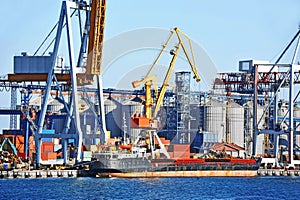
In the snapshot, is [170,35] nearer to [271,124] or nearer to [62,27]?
[271,124]

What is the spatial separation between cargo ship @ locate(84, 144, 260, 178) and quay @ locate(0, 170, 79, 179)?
167 centimetres

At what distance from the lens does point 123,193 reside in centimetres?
7100

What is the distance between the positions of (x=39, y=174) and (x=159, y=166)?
13.5m

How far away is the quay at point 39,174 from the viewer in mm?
88812

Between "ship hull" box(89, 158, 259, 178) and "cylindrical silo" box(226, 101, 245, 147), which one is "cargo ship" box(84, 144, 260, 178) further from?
"cylindrical silo" box(226, 101, 245, 147)

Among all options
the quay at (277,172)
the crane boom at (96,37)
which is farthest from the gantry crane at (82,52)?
the quay at (277,172)

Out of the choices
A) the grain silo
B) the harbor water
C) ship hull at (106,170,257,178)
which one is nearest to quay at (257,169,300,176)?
ship hull at (106,170,257,178)

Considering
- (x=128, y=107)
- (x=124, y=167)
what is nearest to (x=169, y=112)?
(x=128, y=107)

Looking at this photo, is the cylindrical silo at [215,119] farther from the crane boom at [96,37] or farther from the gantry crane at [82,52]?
the crane boom at [96,37]

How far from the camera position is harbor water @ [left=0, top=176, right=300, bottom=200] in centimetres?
6906

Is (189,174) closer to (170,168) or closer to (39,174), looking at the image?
(170,168)

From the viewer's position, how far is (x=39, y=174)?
3526 inches

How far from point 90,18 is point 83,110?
37352 mm

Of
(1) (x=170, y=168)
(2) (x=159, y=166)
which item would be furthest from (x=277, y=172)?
(2) (x=159, y=166)
